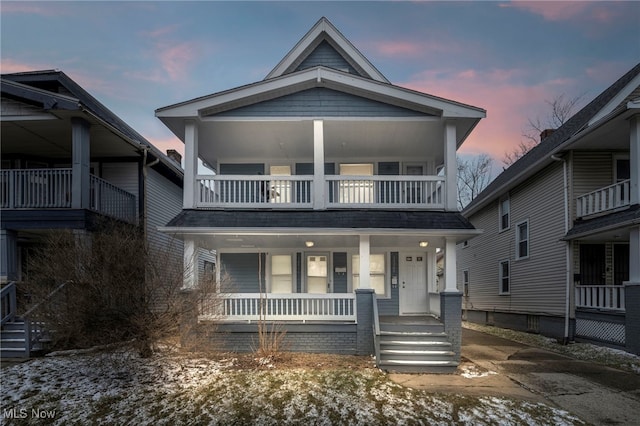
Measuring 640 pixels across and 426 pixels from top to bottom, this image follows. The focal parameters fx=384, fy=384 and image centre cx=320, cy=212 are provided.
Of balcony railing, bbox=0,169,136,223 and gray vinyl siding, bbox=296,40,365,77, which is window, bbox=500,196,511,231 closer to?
gray vinyl siding, bbox=296,40,365,77

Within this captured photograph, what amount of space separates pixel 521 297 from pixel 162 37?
17.6 metres

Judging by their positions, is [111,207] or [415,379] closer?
[415,379]

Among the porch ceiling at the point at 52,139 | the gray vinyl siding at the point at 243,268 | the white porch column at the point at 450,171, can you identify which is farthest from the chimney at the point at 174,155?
the white porch column at the point at 450,171

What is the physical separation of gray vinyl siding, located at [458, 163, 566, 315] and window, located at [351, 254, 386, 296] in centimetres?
592

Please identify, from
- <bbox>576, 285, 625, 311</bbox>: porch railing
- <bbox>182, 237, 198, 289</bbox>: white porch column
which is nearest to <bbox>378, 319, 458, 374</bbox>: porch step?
<bbox>182, 237, 198, 289</bbox>: white porch column

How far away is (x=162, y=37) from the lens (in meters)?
15.0

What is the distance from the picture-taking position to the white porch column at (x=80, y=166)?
10.6 m

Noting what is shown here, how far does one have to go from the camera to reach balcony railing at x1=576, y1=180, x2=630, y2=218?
Answer: 10594mm

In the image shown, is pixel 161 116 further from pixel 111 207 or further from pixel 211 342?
pixel 211 342

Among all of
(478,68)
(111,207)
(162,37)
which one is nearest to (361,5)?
(478,68)

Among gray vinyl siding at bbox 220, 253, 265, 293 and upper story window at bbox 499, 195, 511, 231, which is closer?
gray vinyl siding at bbox 220, 253, 265, 293

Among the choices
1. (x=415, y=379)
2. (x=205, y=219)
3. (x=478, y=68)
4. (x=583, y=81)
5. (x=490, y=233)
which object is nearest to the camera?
(x=415, y=379)

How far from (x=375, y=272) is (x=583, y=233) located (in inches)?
243

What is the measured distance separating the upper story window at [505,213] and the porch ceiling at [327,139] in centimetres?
609
